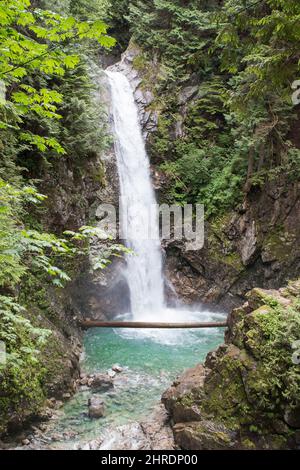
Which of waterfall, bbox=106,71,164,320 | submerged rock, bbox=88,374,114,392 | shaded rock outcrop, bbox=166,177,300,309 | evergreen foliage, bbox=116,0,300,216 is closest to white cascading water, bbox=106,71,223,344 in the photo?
waterfall, bbox=106,71,164,320

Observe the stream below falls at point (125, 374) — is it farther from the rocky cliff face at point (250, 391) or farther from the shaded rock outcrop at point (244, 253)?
the shaded rock outcrop at point (244, 253)

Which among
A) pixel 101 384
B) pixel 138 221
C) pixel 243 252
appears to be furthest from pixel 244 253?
pixel 101 384

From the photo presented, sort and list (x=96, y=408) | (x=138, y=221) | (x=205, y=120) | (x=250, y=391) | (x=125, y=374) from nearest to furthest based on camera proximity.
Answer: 1. (x=250, y=391)
2. (x=96, y=408)
3. (x=125, y=374)
4. (x=138, y=221)
5. (x=205, y=120)

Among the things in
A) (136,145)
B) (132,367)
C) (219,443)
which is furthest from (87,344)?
(136,145)

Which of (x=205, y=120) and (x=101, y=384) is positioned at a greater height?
(x=205, y=120)

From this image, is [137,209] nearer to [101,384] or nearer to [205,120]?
[205,120]

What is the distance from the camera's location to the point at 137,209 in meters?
13.1

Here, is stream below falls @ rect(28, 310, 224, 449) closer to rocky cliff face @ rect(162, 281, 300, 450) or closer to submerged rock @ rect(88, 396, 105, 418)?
submerged rock @ rect(88, 396, 105, 418)

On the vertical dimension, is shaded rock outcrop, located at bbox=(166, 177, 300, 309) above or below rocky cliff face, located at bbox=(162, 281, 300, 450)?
above

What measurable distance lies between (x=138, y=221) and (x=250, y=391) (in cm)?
903

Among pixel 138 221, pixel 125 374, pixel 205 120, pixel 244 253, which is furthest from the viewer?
pixel 205 120

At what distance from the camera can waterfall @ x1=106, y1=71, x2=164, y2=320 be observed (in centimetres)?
1218

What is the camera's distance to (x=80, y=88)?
9102 millimetres
